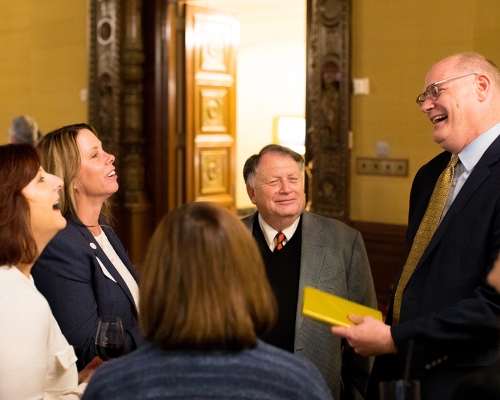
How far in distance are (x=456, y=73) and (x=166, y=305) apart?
140 centimetres

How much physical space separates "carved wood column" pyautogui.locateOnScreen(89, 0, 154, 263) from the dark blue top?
615cm

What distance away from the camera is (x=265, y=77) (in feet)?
37.3

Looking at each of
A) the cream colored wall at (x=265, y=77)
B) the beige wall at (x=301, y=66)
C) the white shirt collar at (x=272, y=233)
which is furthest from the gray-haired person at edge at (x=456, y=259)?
the cream colored wall at (x=265, y=77)

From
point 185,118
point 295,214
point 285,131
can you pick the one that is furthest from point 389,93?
point 285,131

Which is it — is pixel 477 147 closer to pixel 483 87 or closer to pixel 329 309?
pixel 483 87

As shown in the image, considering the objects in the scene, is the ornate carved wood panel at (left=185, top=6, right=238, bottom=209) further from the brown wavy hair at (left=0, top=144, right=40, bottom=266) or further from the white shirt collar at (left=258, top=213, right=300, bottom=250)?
the brown wavy hair at (left=0, top=144, right=40, bottom=266)

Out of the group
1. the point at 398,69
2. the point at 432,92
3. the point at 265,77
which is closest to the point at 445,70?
the point at 432,92

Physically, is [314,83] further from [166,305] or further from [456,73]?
[166,305]

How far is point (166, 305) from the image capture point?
1.49 meters

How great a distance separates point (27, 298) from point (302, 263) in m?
1.15

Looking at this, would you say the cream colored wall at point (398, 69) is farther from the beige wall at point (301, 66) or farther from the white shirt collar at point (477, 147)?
the white shirt collar at point (477, 147)

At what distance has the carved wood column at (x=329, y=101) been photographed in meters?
6.25

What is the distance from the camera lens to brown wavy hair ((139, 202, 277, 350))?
146 centimetres

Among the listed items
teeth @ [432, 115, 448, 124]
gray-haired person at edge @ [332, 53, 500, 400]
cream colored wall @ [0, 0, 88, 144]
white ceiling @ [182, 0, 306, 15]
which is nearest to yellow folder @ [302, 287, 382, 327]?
gray-haired person at edge @ [332, 53, 500, 400]
